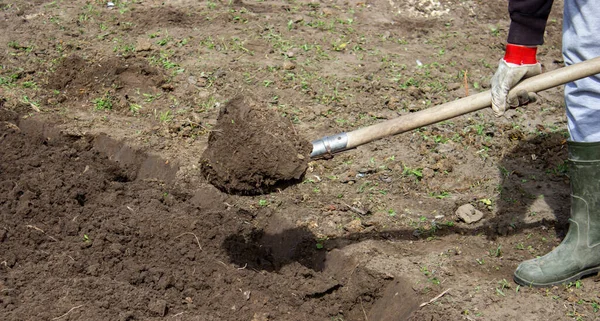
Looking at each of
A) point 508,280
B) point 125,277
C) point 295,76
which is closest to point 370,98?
point 295,76

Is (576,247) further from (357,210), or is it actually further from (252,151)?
(252,151)

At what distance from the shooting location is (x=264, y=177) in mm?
3895

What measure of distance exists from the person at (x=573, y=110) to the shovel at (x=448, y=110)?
7cm

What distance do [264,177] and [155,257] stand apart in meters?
0.77

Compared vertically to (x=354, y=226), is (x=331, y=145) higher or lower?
higher

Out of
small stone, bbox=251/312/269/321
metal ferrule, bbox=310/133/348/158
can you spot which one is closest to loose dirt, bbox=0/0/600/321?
small stone, bbox=251/312/269/321

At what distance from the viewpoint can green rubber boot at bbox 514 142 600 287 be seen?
11.2 ft

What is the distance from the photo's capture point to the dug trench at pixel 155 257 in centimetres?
335

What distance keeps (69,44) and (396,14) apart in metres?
3.00

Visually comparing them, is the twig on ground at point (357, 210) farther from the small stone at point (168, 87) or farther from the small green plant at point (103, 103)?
the small green plant at point (103, 103)

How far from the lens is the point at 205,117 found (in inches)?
192

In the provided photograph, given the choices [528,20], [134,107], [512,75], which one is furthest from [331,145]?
[134,107]

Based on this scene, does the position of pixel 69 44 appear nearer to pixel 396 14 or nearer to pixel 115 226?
pixel 115 226

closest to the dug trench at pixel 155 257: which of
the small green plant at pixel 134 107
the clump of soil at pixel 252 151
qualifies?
the clump of soil at pixel 252 151
